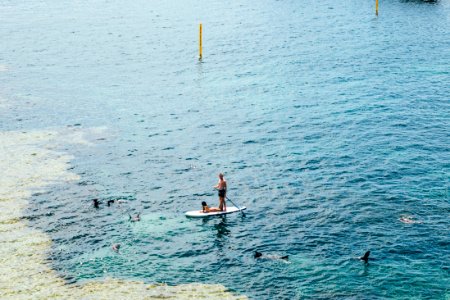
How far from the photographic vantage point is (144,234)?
61062 millimetres

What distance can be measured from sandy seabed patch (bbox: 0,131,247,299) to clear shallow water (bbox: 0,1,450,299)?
1561mm

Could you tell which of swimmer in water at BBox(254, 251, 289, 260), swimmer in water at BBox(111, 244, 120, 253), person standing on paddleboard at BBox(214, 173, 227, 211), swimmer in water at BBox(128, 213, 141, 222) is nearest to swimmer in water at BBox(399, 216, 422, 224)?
swimmer in water at BBox(254, 251, 289, 260)

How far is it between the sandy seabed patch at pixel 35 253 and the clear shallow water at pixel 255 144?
1.56 metres

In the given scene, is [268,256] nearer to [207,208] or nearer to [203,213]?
[207,208]

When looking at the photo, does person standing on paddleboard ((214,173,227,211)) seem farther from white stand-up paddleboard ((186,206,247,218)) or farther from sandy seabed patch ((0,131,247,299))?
sandy seabed patch ((0,131,247,299))

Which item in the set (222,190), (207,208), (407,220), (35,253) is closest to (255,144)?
(222,190)

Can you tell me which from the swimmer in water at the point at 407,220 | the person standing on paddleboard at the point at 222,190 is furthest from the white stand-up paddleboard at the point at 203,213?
the swimmer in water at the point at 407,220

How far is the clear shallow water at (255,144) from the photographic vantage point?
2200 inches

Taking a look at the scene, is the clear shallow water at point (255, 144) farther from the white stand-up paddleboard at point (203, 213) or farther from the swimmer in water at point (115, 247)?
the white stand-up paddleboard at point (203, 213)

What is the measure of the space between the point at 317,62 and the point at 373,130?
116 feet

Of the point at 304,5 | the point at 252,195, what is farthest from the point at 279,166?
the point at 304,5

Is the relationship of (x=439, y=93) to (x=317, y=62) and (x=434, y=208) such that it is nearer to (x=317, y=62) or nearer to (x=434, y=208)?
(x=317, y=62)

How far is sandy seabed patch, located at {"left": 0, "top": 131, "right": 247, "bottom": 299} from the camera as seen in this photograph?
5128cm

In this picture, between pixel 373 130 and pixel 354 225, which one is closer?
pixel 354 225
